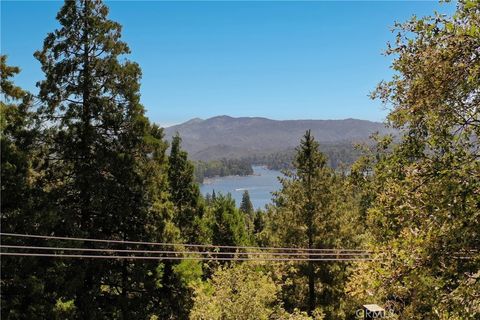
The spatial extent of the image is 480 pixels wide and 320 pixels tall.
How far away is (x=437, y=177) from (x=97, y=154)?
13.5 metres

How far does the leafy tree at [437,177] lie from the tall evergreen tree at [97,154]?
12.0 m

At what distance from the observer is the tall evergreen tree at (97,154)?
1631 centimetres

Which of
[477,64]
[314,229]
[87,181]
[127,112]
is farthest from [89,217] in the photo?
[477,64]

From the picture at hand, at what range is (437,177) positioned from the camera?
6102mm

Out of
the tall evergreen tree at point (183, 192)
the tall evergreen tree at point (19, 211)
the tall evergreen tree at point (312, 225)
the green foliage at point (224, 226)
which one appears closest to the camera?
the tall evergreen tree at point (19, 211)

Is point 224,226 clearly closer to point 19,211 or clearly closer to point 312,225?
point 312,225

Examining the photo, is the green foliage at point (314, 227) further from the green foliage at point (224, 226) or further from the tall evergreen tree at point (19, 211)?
the green foliage at point (224, 226)

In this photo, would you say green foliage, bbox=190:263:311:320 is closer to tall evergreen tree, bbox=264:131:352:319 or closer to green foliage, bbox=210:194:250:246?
tall evergreen tree, bbox=264:131:352:319

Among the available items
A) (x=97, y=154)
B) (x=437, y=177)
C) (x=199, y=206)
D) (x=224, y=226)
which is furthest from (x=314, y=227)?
(x=437, y=177)

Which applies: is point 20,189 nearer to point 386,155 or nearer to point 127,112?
point 127,112

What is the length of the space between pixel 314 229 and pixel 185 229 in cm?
766

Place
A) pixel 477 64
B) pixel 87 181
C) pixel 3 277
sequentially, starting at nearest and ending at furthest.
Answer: pixel 477 64
pixel 3 277
pixel 87 181

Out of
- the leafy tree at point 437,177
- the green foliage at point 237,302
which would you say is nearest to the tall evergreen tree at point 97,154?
the green foliage at point 237,302

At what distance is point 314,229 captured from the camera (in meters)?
20.6
